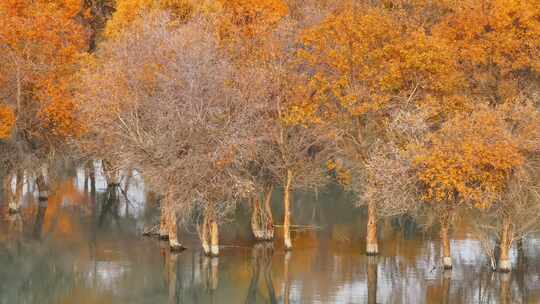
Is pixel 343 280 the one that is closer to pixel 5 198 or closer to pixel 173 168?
pixel 173 168

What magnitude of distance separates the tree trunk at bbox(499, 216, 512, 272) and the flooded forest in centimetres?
12

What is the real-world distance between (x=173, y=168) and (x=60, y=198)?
27.6m

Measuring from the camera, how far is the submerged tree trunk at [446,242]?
52.5 meters

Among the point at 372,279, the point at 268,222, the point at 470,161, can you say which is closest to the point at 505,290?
the point at 470,161

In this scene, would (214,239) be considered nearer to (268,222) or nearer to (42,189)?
(268,222)

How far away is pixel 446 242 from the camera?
53.0 m

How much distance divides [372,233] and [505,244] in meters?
8.32

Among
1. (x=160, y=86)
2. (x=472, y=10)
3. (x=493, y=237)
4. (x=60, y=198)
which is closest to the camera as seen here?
(x=160, y=86)

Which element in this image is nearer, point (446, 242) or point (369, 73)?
point (446, 242)

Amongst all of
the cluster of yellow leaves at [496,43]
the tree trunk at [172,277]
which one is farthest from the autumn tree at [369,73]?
the tree trunk at [172,277]

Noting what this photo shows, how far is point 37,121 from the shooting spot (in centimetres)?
6662

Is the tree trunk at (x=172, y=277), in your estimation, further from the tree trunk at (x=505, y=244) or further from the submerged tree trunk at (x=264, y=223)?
the tree trunk at (x=505, y=244)

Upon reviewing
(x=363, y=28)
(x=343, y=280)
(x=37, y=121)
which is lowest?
(x=343, y=280)

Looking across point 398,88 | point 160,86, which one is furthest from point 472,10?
point 160,86
